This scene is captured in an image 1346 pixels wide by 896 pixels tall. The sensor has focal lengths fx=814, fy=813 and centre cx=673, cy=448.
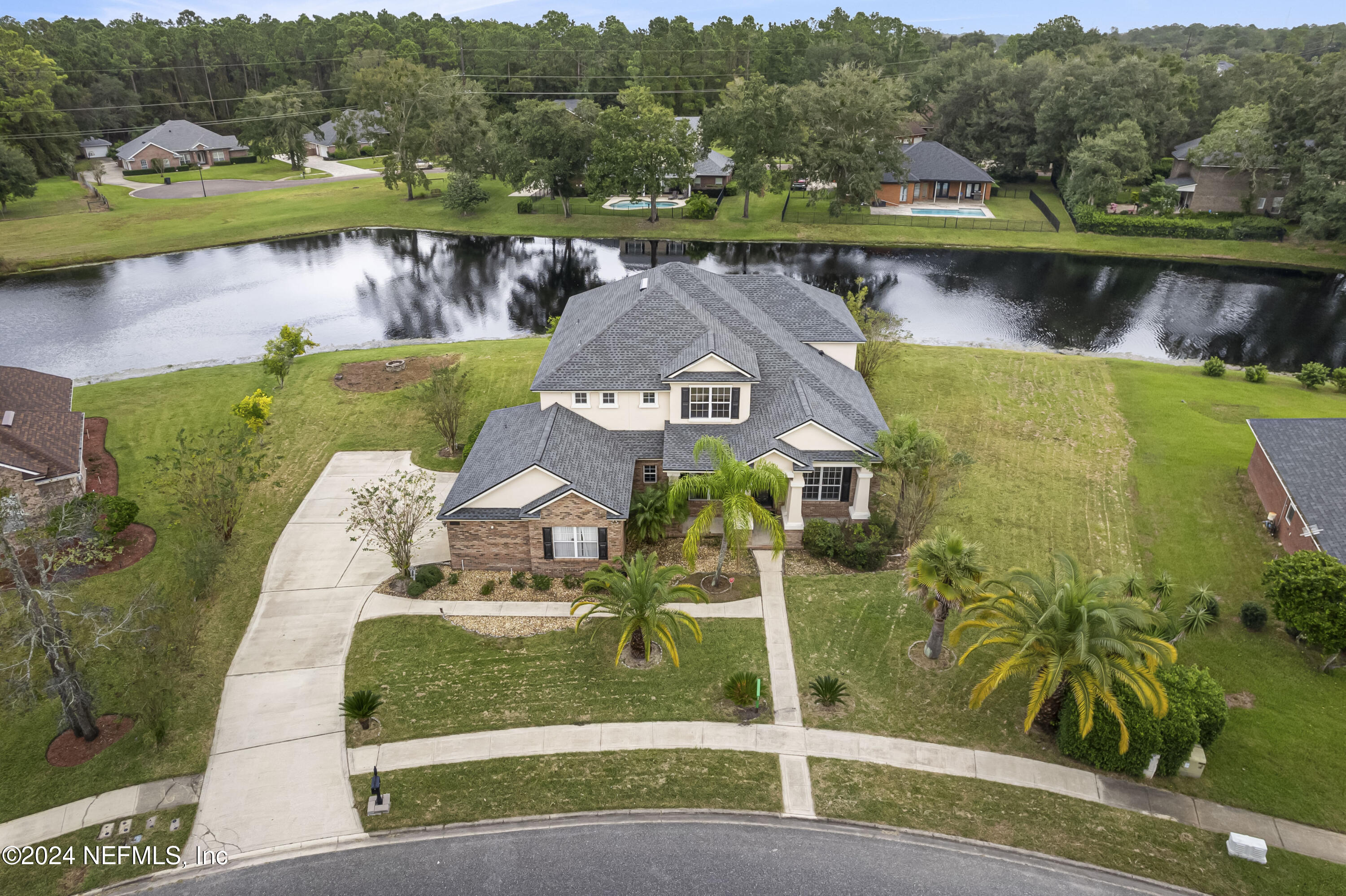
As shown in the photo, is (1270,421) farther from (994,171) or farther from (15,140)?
(15,140)

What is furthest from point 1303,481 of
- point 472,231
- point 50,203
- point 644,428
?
point 50,203

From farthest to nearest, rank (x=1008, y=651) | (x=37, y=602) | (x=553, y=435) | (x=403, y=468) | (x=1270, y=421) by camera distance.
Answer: (x=403, y=468) → (x=1270, y=421) → (x=553, y=435) → (x=1008, y=651) → (x=37, y=602)

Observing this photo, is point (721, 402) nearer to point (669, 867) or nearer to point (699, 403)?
point (699, 403)

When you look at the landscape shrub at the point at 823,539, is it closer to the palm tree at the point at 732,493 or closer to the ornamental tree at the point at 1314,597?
the palm tree at the point at 732,493

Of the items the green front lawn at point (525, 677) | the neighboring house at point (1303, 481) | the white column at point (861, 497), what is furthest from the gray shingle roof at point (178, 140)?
the neighboring house at point (1303, 481)

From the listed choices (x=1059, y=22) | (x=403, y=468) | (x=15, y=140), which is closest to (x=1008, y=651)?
(x=403, y=468)

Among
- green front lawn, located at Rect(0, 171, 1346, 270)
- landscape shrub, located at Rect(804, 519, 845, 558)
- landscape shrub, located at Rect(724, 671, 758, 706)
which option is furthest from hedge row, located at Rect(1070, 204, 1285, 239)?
landscape shrub, located at Rect(724, 671, 758, 706)

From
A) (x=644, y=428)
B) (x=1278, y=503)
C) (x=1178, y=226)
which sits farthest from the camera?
(x=1178, y=226)
